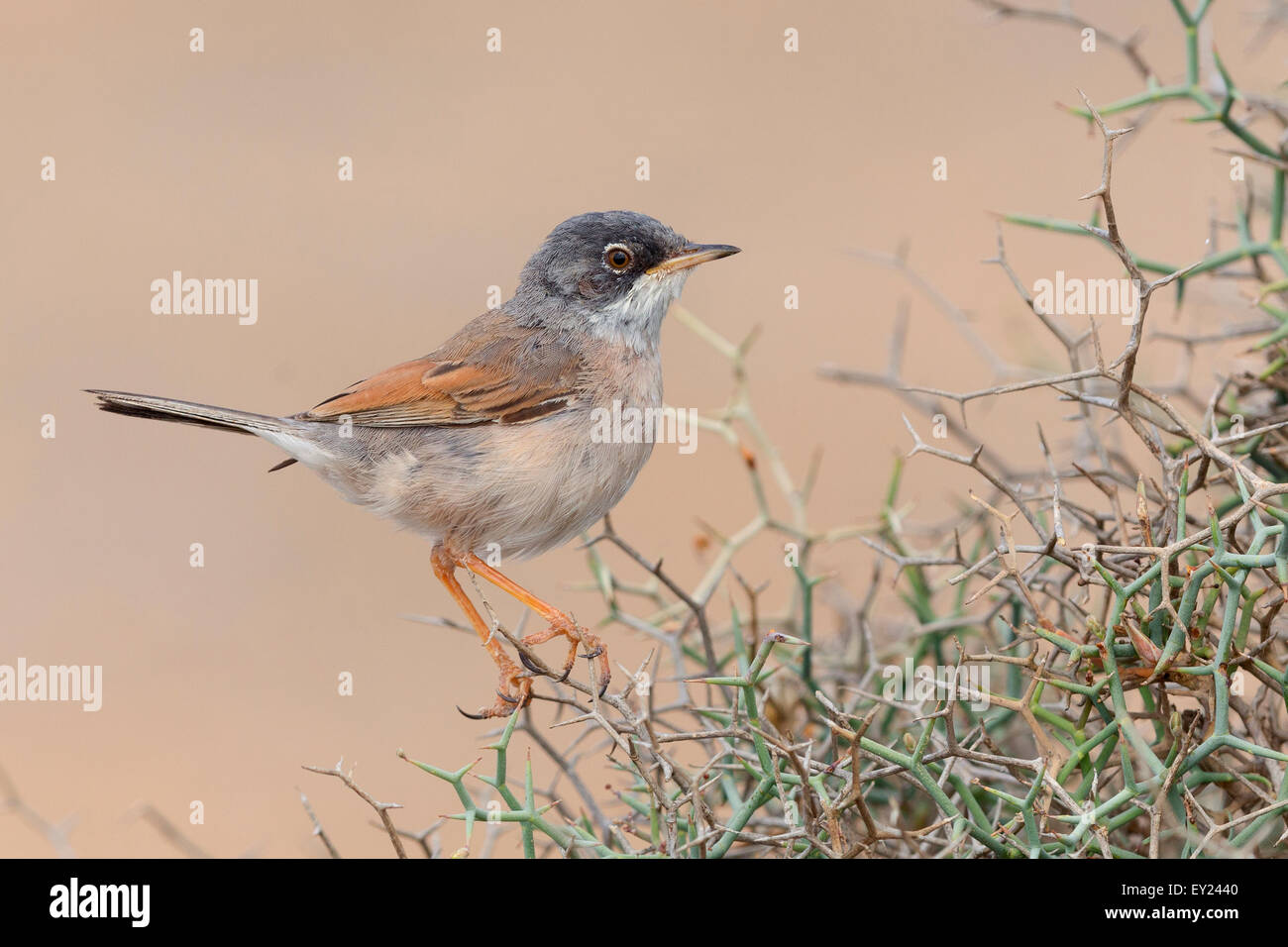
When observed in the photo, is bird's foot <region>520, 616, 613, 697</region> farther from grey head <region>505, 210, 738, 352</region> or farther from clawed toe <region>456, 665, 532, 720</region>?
grey head <region>505, 210, 738, 352</region>

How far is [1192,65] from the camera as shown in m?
2.83

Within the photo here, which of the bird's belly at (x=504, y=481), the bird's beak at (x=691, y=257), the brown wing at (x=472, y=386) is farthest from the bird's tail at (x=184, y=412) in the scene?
the bird's beak at (x=691, y=257)

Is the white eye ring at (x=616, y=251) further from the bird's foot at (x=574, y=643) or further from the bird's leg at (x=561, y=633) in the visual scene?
the bird's foot at (x=574, y=643)

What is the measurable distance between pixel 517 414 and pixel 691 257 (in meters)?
0.72

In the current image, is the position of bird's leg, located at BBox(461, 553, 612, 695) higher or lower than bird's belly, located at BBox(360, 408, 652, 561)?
lower

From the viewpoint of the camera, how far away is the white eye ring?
386cm

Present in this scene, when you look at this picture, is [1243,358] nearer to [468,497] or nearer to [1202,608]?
[1202,608]

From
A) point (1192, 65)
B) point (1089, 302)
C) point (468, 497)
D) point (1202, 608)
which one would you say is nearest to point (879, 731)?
point (1202, 608)

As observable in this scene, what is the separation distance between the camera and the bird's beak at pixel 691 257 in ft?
12.0

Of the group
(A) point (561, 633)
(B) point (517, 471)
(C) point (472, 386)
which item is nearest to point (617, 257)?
(C) point (472, 386)

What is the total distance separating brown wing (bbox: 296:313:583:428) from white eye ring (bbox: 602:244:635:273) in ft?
1.01

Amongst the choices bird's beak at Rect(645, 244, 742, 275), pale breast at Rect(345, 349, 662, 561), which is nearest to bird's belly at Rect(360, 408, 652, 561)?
pale breast at Rect(345, 349, 662, 561)

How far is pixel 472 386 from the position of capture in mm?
3730
